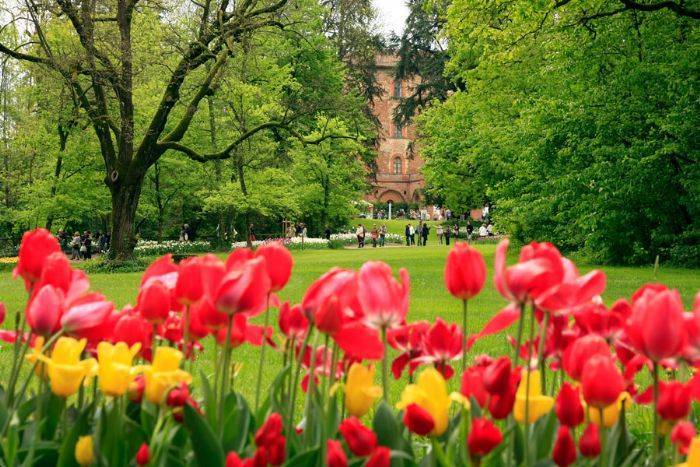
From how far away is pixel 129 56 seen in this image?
19719 mm

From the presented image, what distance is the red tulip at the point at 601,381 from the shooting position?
4.13 ft

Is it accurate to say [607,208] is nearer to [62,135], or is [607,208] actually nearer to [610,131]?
[610,131]

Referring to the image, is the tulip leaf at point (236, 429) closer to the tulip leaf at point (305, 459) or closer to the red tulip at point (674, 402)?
the tulip leaf at point (305, 459)

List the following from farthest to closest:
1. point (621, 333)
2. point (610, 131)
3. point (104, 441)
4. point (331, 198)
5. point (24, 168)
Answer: point (331, 198)
point (24, 168)
point (610, 131)
point (621, 333)
point (104, 441)

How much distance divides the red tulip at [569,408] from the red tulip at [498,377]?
122mm

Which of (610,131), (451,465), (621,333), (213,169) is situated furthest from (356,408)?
(213,169)

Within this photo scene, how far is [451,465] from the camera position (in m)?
1.31

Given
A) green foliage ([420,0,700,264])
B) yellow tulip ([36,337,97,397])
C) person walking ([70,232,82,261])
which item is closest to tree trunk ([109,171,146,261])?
green foliage ([420,0,700,264])

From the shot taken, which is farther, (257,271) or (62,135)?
(62,135)

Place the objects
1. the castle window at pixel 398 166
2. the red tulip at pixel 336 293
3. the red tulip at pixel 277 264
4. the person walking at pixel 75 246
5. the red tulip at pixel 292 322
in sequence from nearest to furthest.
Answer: the red tulip at pixel 336 293
the red tulip at pixel 277 264
the red tulip at pixel 292 322
the person walking at pixel 75 246
the castle window at pixel 398 166

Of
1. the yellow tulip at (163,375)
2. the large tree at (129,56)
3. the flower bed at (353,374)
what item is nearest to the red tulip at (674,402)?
the flower bed at (353,374)

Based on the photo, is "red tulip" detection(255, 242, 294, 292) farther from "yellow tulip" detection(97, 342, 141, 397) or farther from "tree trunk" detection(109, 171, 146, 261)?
"tree trunk" detection(109, 171, 146, 261)

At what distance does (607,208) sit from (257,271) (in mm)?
17707

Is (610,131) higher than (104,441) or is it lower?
higher
